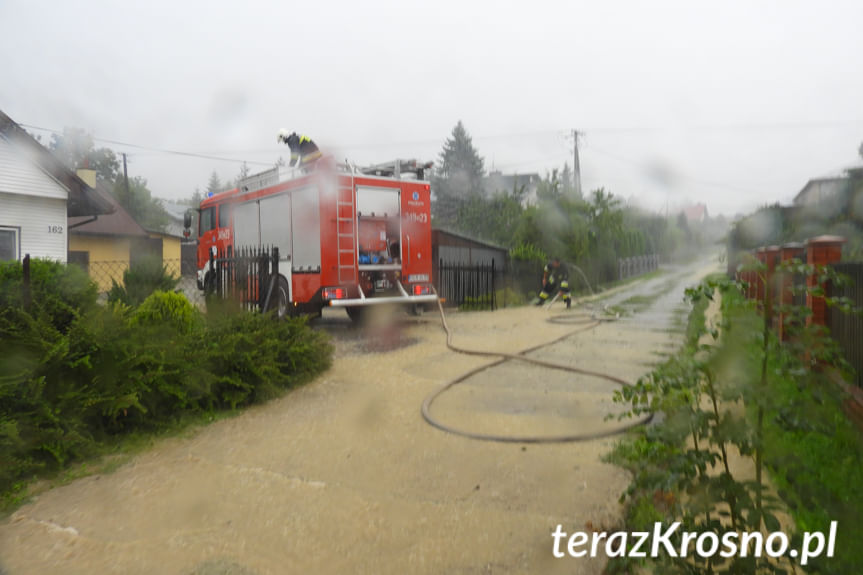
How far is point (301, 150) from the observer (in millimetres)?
11492

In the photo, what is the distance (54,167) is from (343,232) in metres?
8.38

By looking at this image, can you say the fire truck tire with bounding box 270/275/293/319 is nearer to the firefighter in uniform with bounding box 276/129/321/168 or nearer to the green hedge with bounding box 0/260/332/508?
the firefighter in uniform with bounding box 276/129/321/168

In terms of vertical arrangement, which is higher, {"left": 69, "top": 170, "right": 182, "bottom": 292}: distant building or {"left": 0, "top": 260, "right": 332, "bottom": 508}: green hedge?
{"left": 69, "top": 170, "right": 182, "bottom": 292}: distant building

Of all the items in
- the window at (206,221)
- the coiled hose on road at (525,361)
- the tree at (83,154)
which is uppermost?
the tree at (83,154)

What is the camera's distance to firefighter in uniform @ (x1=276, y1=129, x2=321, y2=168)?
11219 millimetres

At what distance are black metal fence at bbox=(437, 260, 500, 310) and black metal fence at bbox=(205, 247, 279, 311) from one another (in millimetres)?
7519

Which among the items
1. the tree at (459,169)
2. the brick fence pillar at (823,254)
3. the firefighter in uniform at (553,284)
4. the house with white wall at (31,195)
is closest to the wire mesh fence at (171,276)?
the house with white wall at (31,195)

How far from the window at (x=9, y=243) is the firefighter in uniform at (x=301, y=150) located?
7204 millimetres

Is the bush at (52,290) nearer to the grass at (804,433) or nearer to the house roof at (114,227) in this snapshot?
the grass at (804,433)

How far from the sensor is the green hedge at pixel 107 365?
4.34m

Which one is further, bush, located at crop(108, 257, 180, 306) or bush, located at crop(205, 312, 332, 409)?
bush, located at crop(108, 257, 180, 306)

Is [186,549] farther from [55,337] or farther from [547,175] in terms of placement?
[547,175]

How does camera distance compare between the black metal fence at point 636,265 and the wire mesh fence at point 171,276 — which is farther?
the black metal fence at point 636,265

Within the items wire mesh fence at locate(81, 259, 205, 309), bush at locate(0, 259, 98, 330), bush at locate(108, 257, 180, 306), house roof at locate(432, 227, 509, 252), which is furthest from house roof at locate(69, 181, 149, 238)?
bush at locate(0, 259, 98, 330)
